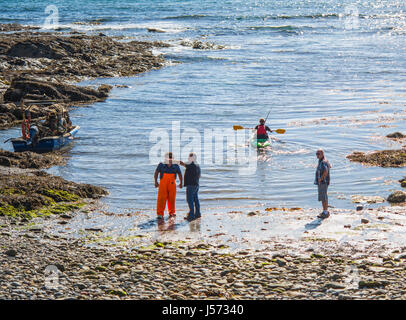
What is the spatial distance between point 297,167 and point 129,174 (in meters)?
5.66

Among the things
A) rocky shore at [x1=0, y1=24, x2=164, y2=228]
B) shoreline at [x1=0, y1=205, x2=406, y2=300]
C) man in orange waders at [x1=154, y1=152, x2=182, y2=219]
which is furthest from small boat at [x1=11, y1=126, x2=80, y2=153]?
shoreline at [x1=0, y1=205, x2=406, y2=300]

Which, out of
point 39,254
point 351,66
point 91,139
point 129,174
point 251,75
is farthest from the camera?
point 351,66

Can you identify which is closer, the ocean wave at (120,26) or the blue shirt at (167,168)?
the blue shirt at (167,168)

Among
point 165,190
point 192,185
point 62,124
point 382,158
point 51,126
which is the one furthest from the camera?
point 62,124

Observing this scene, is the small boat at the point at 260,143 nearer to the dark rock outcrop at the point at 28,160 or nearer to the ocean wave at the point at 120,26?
the dark rock outcrop at the point at 28,160

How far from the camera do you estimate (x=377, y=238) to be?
13.5m

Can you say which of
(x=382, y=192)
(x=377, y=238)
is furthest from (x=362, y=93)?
(x=377, y=238)

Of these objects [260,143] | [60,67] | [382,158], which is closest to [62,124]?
[260,143]

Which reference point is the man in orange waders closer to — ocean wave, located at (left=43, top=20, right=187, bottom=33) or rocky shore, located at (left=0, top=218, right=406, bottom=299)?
rocky shore, located at (left=0, top=218, right=406, bottom=299)

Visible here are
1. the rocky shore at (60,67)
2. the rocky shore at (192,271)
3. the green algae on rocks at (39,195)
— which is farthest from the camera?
the rocky shore at (60,67)

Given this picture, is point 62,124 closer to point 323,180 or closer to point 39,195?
point 39,195

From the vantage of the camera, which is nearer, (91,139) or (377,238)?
(377,238)

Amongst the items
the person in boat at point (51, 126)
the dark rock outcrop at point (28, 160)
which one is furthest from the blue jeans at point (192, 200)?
the person in boat at point (51, 126)
